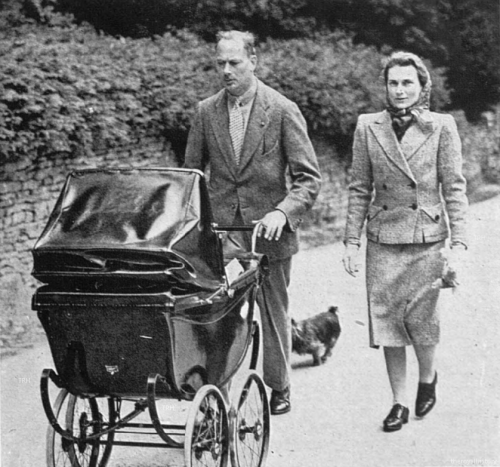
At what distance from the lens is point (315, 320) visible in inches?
297

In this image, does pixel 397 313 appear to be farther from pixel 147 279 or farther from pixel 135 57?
pixel 135 57

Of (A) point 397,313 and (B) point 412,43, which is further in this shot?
(B) point 412,43

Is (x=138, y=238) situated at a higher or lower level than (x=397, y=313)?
higher

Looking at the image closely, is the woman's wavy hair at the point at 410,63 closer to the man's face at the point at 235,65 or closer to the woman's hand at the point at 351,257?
the man's face at the point at 235,65

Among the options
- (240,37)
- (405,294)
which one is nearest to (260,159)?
(240,37)

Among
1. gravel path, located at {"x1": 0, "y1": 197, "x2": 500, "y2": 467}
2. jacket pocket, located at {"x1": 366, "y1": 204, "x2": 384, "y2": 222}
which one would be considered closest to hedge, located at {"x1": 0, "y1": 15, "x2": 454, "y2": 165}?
gravel path, located at {"x1": 0, "y1": 197, "x2": 500, "y2": 467}

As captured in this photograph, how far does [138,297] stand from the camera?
3.97 meters

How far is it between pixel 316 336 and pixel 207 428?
3.02 m

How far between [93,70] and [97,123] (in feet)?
2.80

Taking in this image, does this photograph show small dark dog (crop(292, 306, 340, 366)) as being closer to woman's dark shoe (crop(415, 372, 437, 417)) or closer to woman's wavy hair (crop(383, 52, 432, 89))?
woman's dark shoe (crop(415, 372, 437, 417))

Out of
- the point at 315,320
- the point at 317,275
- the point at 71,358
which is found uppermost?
the point at 71,358

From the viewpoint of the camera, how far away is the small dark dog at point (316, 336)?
731 cm

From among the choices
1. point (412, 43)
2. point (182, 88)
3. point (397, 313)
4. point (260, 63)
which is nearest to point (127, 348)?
point (397, 313)

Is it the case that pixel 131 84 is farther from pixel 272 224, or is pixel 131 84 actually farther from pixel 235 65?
pixel 272 224
